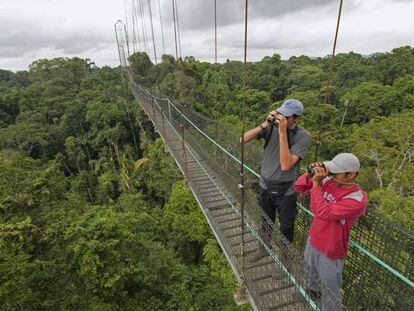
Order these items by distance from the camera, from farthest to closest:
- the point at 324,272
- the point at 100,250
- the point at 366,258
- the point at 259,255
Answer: the point at 100,250, the point at 259,255, the point at 366,258, the point at 324,272

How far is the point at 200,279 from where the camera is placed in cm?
544

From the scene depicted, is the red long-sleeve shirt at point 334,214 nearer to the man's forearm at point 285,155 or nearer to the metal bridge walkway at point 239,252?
the man's forearm at point 285,155

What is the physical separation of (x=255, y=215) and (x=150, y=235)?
5.41 metres

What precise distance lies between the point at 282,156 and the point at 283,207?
12.8 inches

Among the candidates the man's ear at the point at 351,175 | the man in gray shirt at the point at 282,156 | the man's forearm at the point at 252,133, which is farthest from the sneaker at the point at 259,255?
the man's ear at the point at 351,175

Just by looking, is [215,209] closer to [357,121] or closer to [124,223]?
[124,223]

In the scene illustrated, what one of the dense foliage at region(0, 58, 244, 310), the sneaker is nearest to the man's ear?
the sneaker

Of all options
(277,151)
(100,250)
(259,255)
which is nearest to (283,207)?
(277,151)

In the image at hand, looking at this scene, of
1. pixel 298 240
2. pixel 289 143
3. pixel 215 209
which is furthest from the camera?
pixel 215 209

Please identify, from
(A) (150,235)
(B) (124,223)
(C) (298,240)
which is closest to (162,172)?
(A) (150,235)

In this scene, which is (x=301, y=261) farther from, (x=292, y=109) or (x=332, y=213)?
(x=292, y=109)

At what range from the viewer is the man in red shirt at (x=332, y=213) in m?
1.07

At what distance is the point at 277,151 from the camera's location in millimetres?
1478

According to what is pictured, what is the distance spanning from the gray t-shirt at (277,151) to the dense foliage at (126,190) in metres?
3.29
